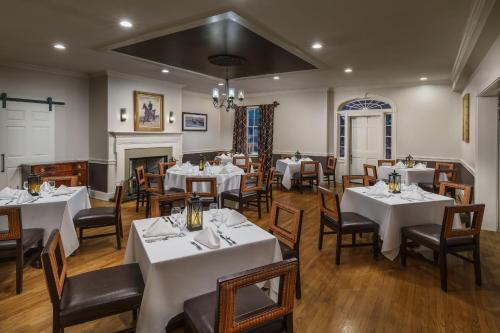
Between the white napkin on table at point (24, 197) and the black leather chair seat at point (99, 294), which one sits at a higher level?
the white napkin on table at point (24, 197)

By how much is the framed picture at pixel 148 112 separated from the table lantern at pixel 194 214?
5249 mm

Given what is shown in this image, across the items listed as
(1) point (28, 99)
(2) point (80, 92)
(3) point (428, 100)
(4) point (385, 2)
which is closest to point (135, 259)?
(4) point (385, 2)

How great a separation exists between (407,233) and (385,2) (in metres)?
2.35

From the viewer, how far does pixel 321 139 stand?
882 centimetres

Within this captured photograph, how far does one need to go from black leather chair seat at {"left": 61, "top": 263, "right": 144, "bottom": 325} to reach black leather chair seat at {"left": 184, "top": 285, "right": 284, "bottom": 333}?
0.37m

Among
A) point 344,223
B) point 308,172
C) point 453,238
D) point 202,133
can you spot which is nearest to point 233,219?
point 344,223

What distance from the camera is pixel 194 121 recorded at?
939 cm

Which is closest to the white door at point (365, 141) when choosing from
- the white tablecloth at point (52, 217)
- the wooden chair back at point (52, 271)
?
the white tablecloth at point (52, 217)

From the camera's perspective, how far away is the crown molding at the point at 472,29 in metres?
3.00

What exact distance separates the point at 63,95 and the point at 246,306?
6.34m

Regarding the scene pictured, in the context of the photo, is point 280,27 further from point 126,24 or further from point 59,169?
point 59,169

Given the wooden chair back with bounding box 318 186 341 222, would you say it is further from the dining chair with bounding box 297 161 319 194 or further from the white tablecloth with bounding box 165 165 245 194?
the dining chair with bounding box 297 161 319 194

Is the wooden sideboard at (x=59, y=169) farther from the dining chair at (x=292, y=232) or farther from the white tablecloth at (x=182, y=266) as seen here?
the dining chair at (x=292, y=232)

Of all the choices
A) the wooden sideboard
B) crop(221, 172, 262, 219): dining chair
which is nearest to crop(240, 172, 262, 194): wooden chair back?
crop(221, 172, 262, 219): dining chair
